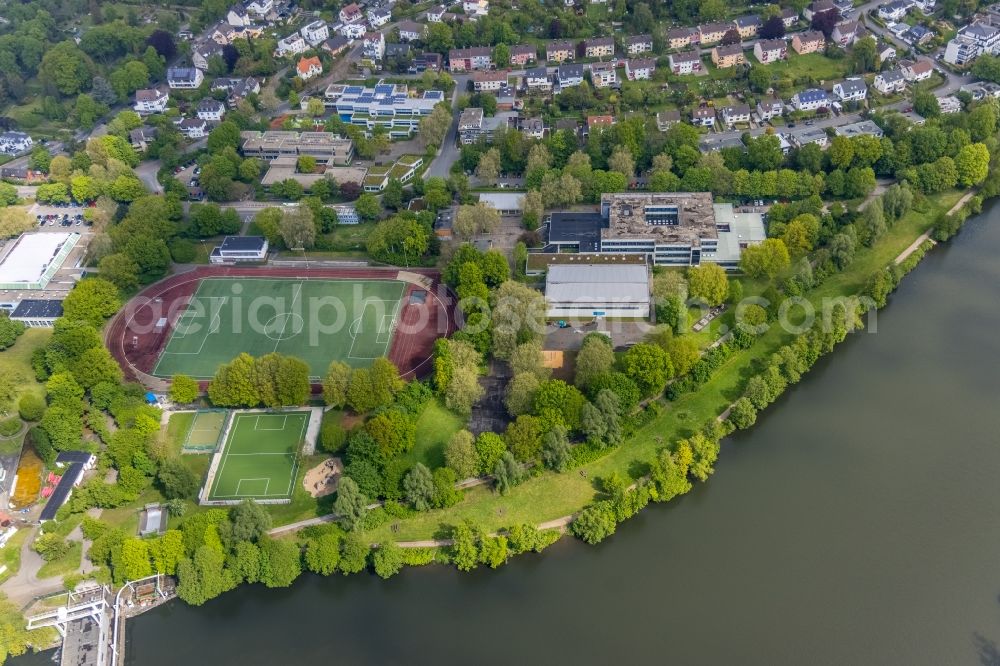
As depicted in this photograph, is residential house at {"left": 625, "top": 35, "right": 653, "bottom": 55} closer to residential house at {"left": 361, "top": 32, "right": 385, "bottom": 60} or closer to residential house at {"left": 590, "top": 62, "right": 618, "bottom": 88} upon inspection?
residential house at {"left": 590, "top": 62, "right": 618, "bottom": 88}

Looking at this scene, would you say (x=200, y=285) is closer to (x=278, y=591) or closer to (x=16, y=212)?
(x=16, y=212)

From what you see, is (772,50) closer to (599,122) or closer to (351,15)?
(599,122)

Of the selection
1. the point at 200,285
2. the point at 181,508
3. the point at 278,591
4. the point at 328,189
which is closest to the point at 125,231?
the point at 200,285

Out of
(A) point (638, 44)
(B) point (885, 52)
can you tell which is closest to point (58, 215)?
(A) point (638, 44)

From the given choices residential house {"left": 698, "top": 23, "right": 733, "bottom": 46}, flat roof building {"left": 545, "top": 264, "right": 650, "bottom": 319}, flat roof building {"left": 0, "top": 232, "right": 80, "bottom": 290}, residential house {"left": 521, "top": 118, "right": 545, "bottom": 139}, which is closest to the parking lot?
flat roof building {"left": 0, "top": 232, "right": 80, "bottom": 290}

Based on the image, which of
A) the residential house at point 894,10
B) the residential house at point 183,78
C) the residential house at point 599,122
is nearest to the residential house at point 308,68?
the residential house at point 183,78
